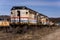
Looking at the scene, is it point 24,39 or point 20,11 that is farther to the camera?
point 20,11

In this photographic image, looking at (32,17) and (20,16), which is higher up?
(20,16)

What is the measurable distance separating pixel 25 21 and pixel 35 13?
17.2ft

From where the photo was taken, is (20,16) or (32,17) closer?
(20,16)

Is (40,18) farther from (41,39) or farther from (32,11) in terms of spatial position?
(41,39)

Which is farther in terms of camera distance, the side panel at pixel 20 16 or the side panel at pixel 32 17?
the side panel at pixel 32 17

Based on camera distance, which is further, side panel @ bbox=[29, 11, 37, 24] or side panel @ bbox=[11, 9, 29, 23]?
side panel @ bbox=[29, 11, 37, 24]

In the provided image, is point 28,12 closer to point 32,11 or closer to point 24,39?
point 32,11

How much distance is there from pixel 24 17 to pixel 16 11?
9.55 feet

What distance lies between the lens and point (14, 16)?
55.8 meters

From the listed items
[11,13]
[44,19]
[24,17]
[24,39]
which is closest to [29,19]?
[24,17]

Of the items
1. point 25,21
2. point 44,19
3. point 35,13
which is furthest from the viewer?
point 44,19

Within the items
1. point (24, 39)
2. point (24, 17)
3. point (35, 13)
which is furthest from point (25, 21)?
point (24, 39)

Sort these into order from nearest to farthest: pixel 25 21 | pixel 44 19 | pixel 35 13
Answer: pixel 25 21 < pixel 35 13 < pixel 44 19

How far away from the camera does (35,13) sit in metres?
59.4
